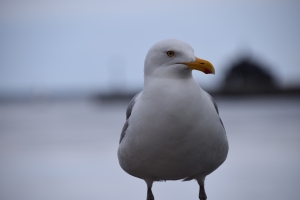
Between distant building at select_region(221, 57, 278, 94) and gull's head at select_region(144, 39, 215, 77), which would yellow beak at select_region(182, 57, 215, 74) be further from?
distant building at select_region(221, 57, 278, 94)

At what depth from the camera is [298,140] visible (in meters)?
9.27

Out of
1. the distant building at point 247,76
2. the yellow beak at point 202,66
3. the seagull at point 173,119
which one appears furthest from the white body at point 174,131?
the distant building at point 247,76

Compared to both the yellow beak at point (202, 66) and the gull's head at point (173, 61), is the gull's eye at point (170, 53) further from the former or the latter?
the yellow beak at point (202, 66)

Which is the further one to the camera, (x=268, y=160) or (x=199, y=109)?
(x=268, y=160)

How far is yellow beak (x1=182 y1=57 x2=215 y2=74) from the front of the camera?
3.52 meters

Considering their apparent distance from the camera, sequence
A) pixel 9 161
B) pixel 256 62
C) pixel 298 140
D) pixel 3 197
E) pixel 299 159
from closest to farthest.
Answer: pixel 3 197, pixel 299 159, pixel 9 161, pixel 298 140, pixel 256 62

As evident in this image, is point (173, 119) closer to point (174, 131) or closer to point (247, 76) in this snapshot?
point (174, 131)

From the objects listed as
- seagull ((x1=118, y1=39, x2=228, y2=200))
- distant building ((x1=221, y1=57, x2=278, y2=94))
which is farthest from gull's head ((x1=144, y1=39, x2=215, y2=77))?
distant building ((x1=221, y1=57, x2=278, y2=94))

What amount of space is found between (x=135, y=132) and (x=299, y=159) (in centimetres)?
414

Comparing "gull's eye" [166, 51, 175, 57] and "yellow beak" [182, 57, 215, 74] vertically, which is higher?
"gull's eye" [166, 51, 175, 57]

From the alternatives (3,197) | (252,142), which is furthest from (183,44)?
(252,142)

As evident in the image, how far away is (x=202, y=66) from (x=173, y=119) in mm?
405

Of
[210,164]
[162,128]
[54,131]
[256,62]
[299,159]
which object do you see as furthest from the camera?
[256,62]

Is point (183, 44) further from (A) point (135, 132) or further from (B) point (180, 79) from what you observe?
(A) point (135, 132)
